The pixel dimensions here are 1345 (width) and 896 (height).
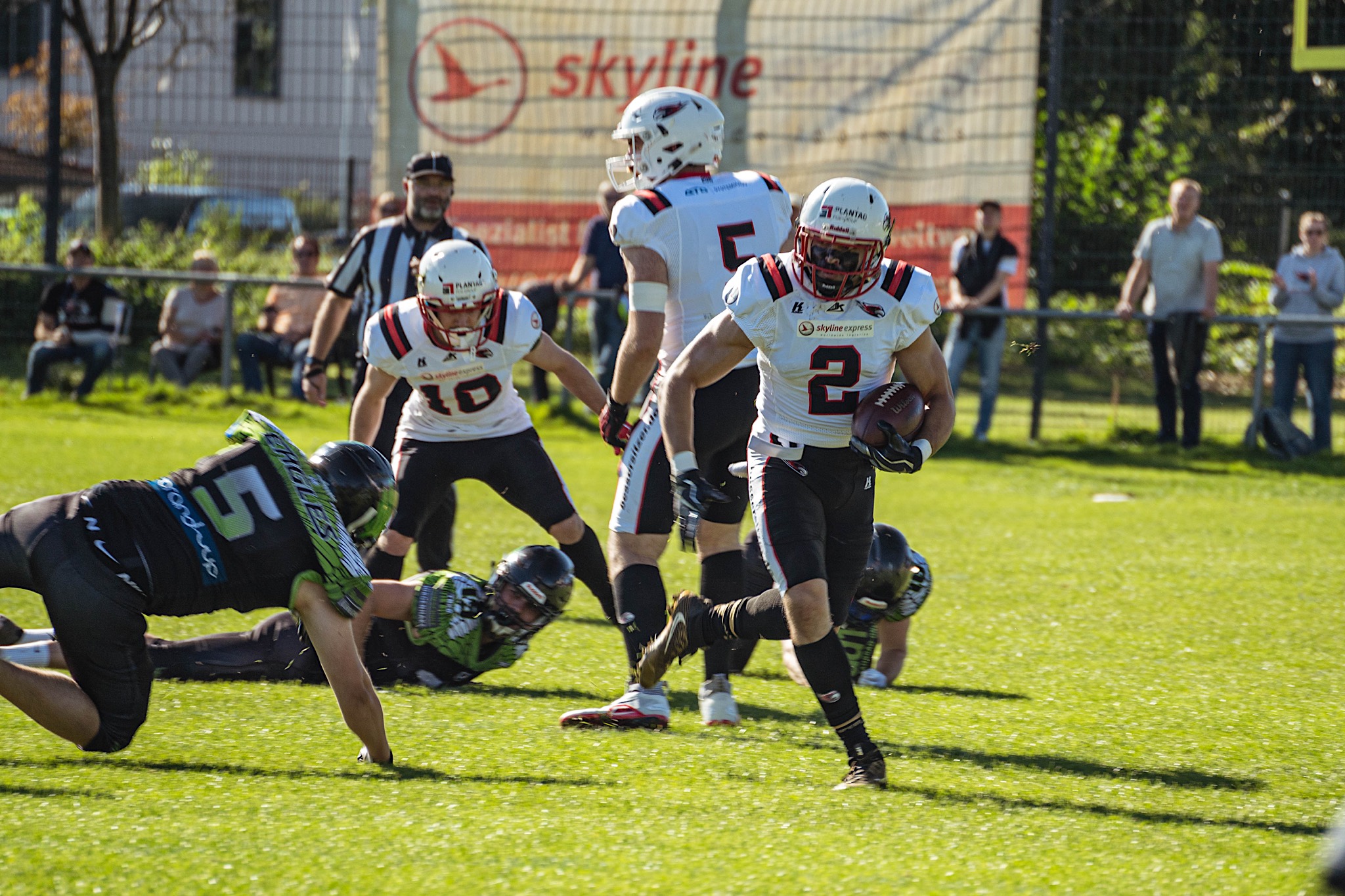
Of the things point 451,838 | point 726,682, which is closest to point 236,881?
point 451,838

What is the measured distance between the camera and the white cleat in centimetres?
498

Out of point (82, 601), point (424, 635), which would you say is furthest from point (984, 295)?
point (82, 601)

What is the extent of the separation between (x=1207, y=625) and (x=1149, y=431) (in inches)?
243

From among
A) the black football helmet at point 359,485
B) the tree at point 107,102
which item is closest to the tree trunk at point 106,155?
the tree at point 107,102

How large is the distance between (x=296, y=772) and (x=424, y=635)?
116 cm

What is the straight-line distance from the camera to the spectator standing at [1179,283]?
11430mm

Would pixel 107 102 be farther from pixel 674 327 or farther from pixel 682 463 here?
pixel 682 463

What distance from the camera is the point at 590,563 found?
589cm

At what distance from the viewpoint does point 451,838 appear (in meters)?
3.65

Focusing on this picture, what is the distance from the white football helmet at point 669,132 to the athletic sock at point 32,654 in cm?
242

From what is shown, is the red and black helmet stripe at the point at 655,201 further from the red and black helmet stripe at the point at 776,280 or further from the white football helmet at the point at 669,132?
the red and black helmet stripe at the point at 776,280

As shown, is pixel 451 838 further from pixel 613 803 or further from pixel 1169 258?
pixel 1169 258

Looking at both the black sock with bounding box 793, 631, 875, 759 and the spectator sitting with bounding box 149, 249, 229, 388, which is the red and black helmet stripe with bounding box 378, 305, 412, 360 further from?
the spectator sitting with bounding box 149, 249, 229, 388

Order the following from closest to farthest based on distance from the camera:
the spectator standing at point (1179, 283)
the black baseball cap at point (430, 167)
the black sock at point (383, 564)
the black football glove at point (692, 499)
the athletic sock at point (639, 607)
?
the black football glove at point (692, 499), the athletic sock at point (639, 607), the black sock at point (383, 564), the black baseball cap at point (430, 167), the spectator standing at point (1179, 283)
